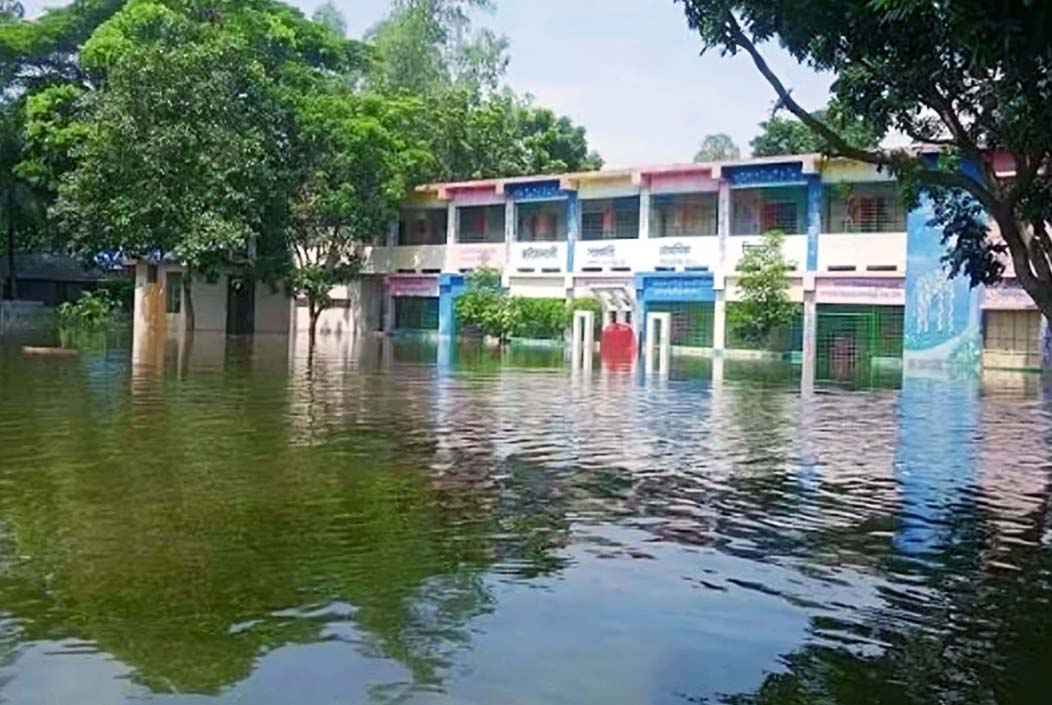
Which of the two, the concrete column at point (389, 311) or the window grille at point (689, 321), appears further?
→ the concrete column at point (389, 311)

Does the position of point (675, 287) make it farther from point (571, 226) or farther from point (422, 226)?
point (422, 226)

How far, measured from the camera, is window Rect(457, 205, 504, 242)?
54.4 metres

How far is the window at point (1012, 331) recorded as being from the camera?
1527 inches

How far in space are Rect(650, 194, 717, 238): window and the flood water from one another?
30142 mm

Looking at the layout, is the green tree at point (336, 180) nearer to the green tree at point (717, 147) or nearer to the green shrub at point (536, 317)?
the green shrub at point (536, 317)

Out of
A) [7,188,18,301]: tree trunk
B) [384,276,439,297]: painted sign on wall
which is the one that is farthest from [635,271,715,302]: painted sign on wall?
[7,188,18,301]: tree trunk

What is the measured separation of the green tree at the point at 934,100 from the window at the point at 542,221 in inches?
1545

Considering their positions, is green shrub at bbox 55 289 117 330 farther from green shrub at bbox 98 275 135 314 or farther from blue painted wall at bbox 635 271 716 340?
blue painted wall at bbox 635 271 716 340

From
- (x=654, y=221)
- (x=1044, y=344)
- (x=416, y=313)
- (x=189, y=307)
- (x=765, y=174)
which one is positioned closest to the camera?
(x=1044, y=344)

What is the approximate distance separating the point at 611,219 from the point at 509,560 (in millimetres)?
42692

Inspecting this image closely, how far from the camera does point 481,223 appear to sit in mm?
55031

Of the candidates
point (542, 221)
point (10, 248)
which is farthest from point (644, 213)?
point (10, 248)

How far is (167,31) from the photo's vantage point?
4400cm

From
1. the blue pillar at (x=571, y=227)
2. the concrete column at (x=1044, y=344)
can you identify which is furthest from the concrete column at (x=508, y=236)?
the concrete column at (x=1044, y=344)
